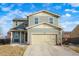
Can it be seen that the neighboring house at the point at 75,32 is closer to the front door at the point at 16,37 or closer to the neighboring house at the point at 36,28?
the neighboring house at the point at 36,28

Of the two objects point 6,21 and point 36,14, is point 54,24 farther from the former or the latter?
point 6,21

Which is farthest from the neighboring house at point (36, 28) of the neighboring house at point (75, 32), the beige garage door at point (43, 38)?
the neighboring house at point (75, 32)

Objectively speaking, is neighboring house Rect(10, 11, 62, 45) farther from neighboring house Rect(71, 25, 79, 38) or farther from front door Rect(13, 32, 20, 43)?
neighboring house Rect(71, 25, 79, 38)

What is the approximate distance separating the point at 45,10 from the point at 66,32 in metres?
1.23

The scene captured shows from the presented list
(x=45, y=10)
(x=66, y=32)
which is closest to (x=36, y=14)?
(x=45, y=10)

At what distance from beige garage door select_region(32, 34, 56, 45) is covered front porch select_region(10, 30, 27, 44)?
425mm

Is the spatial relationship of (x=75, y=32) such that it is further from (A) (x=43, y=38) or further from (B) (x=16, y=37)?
(B) (x=16, y=37)

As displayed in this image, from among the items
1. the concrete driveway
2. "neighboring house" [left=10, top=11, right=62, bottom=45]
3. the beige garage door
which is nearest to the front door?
"neighboring house" [left=10, top=11, right=62, bottom=45]

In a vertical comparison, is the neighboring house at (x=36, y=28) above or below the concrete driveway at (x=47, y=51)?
above

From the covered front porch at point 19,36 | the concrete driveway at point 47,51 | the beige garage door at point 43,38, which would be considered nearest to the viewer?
the concrete driveway at point 47,51

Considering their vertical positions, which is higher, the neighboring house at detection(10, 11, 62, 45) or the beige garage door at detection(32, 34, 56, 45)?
the neighboring house at detection(10, 11, 62, 45)

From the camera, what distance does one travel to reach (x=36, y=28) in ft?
51.1

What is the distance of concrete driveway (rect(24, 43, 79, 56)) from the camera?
15.2 m

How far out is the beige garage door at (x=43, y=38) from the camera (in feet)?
51.3
